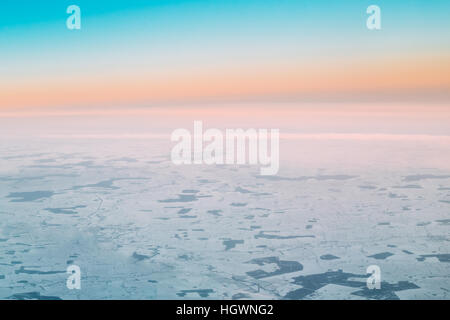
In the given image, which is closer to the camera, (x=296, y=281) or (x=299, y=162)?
(x=296, y=281)

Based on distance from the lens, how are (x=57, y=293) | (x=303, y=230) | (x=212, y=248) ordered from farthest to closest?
(x=303, y=230), (x=212, y=248), (x=57, y=293)

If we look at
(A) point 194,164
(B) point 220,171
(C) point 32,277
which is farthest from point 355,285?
(A) point 194,164

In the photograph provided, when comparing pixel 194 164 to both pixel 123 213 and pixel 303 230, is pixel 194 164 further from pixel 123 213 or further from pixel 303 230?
pixel 303 230

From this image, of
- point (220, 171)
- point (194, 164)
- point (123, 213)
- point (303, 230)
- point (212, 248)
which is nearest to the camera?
point (212, 248)

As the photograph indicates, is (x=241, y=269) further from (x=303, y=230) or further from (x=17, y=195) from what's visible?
(x=17, y=195)

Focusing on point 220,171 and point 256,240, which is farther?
point 220,171

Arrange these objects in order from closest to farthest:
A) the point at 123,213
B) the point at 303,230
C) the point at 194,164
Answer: the point at 303,230, the point at 123,213, the point at 194,164

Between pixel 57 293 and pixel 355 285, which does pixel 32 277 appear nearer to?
pixel 57 293
